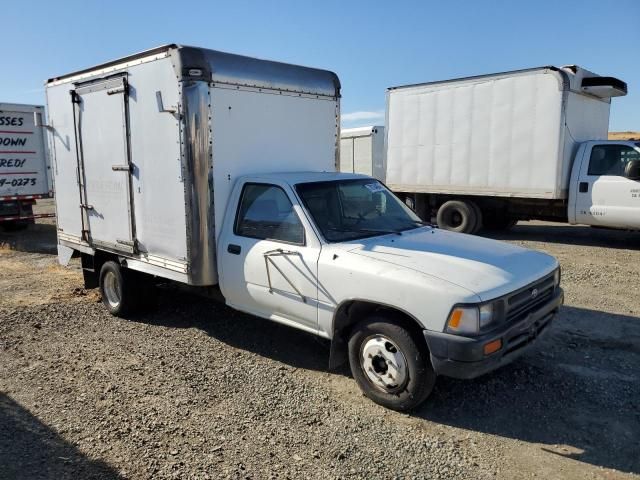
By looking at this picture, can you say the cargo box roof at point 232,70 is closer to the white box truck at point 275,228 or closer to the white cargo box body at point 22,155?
the white box truck at point 275,228

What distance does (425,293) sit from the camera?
12.0 feet

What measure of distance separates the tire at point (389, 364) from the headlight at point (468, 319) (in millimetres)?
379

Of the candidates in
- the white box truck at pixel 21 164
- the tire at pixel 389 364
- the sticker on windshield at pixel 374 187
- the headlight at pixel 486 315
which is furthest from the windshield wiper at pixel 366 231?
the white box truck at pixel 21 164

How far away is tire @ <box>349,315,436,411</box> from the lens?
3.83 metres

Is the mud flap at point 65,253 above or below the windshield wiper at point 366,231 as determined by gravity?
below

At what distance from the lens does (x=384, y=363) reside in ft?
13.3

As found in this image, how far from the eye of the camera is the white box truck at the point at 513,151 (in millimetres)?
10164

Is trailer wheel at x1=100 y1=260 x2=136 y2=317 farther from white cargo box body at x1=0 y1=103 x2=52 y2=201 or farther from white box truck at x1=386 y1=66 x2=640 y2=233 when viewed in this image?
white cargo box body at x1=0 y1=103 x2=52 y2=201

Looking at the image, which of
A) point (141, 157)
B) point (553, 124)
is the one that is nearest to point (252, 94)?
point (141, 157)

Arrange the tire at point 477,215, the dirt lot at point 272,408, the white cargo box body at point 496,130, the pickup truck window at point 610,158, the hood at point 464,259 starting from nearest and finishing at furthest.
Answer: the dirt lot at point 272,408
the hood at point 464,259
the pickup truck window at point 610,158
the white cargo box body at point 496,130
the tire at point 477,215

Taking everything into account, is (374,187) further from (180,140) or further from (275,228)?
(180,140)

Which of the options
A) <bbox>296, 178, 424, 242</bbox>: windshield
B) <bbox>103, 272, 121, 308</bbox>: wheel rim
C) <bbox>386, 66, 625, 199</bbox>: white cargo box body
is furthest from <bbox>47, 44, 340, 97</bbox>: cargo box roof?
<bbox>386, 66, 625, 199</bbox>: white cargo box body

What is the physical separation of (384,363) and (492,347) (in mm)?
849

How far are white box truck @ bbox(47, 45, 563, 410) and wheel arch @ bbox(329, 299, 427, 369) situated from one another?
0.01m
